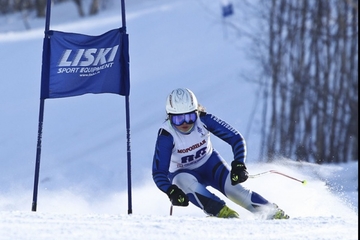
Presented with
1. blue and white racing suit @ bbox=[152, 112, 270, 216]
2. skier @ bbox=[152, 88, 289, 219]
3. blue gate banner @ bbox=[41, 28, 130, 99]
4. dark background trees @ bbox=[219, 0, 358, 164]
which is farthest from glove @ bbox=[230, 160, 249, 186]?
dark background trees @ bbox=[219, 0, 358, 164]

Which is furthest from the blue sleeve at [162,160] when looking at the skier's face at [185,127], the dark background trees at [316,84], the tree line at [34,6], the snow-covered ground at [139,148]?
the tree line at [34,6]

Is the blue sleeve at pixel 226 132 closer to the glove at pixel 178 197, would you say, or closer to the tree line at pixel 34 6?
the glove at pixel 178 197

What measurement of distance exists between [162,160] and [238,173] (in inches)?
24.3

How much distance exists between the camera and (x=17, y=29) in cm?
3369

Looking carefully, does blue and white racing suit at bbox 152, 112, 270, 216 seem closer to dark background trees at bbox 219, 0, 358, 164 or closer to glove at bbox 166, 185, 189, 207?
glove at bbox 166, 185, 189, 207

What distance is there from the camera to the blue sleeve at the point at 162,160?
23.2 feet

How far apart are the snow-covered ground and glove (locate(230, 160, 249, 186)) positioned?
57 centimetres

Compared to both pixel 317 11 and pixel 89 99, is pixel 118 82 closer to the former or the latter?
pixel 317 11

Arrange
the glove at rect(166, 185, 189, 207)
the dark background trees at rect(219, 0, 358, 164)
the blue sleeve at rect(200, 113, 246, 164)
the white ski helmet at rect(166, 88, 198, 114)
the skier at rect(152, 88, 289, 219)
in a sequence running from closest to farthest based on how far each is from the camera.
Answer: the glove at rect(166, 185, 189, 207)
the skier at rect(152, 88, 289, 219)
the white ski helmet at rect(166, 88, 198, 114)
the blue sleeve at rect(200, 113, 246, 164)
the dark background trees at rect(219, 0, 358, 164)

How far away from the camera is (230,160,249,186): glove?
23.2 feet

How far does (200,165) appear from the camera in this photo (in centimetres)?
752

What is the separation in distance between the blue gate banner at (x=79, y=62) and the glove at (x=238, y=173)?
1.30 metres

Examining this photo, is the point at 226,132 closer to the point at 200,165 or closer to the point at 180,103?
the point at 200,165

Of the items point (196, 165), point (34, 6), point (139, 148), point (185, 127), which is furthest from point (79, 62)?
point (34, 6)
